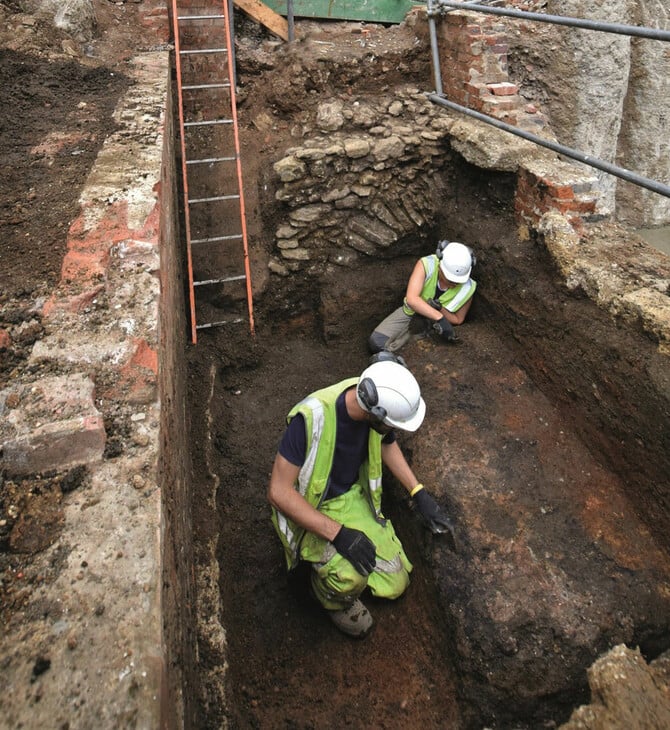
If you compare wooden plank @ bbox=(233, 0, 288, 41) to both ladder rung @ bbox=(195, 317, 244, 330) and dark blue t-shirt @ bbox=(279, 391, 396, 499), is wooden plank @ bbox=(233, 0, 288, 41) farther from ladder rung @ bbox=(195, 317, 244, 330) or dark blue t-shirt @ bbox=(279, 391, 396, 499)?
dark blue t-shirt @ bbox=(279, 391, 396, 499)

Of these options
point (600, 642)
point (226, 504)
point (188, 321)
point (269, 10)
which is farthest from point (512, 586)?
point (269, 10)

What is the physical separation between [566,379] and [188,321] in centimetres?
293

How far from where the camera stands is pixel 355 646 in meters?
2.79

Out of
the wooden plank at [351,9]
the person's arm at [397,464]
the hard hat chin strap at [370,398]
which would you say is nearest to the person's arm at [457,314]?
the person's arm at [397,464]

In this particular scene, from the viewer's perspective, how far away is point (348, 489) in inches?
114

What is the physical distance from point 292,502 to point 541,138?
299 centimetres

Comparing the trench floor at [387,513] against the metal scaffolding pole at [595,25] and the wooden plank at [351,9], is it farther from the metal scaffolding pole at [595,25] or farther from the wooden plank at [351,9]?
the wooden plank at [351,9]

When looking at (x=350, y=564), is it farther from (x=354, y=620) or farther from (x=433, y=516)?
(x=433, y=516)

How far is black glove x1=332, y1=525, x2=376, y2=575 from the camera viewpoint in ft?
8.36

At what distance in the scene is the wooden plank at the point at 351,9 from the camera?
19.7ft

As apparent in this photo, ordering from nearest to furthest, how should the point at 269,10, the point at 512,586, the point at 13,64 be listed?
the point at 512,586, the point at 13,64, the point at 269,10

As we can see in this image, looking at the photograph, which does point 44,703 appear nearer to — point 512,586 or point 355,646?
point 355,646

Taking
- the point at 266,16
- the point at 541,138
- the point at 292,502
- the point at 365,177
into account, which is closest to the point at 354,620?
the point at 292,502

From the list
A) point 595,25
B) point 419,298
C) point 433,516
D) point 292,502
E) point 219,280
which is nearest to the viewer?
point 292,502
